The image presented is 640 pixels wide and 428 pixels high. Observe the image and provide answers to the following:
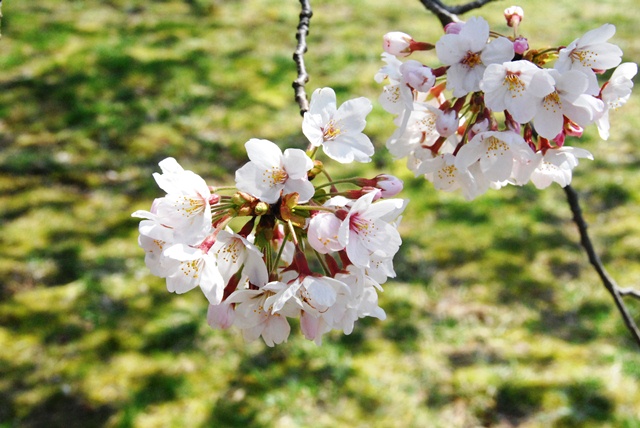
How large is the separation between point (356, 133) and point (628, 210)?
13.8 feet

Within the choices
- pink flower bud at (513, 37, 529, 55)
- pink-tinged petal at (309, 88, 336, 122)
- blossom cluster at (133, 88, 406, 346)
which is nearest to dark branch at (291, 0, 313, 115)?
pink-tinged petal at (309, 88, 336, 122)

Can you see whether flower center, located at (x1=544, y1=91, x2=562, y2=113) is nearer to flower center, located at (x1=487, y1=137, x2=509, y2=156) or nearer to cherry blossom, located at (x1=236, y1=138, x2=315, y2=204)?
flower center, located at (x1=487, y1=137, x2=509, y2=156)

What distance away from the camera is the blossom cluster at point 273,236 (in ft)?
3.76

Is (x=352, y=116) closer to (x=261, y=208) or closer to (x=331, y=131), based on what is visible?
(x=331, y=131)

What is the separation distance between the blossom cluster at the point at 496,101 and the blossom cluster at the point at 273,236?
234 mm

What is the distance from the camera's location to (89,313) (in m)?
3.78

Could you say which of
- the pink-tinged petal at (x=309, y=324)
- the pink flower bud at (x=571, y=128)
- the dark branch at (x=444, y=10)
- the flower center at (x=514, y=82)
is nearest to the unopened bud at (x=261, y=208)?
the pink-tinged petal at (x=309, y=324)

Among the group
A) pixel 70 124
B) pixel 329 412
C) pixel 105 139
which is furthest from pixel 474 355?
Answer: pixel 70 124

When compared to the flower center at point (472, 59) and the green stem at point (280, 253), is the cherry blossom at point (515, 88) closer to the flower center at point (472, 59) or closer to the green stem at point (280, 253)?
the flower center at point (472, 59)

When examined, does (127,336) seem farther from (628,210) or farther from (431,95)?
(628,210)

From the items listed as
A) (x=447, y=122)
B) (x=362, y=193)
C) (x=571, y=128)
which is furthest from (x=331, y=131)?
(x=571, y=128)

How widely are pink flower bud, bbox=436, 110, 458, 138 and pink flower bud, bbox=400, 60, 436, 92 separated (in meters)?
0.08

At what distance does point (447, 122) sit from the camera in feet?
4.62

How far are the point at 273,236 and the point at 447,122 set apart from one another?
1.57 feet
